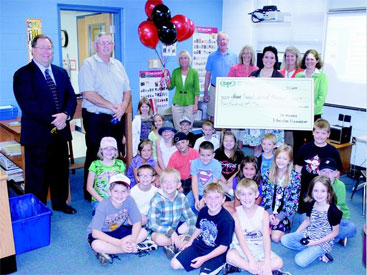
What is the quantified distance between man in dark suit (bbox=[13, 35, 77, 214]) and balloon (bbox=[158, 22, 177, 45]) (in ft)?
6.51

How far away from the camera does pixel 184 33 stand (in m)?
5.36

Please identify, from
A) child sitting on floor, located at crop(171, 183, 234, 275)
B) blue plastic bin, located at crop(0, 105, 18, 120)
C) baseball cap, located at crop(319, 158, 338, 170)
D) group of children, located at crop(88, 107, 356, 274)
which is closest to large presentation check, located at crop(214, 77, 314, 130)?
group of children, located at crop(88, 107, 356, 274)

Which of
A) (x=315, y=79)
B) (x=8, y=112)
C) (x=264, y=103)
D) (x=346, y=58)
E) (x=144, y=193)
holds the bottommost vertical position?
(x=144, y=193)

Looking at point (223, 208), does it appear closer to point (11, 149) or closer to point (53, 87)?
point (53, 87)

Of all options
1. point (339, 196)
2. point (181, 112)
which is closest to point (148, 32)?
point (181, 112)

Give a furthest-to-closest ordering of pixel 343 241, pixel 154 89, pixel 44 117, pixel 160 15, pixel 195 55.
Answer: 1. pixel 195 55
2. pixel 154 89
3. pixel 160 15
4. pixel 44 117
5. pixel 343 241

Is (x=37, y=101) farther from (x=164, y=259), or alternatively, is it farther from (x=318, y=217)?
(x=318, y=217)

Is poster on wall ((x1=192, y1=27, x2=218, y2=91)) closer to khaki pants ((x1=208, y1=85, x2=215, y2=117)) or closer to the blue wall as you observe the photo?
the blue wall

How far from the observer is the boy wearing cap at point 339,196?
313cm

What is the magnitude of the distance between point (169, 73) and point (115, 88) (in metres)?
2.26

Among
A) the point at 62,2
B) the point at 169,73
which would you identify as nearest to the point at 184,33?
the point at 169,73

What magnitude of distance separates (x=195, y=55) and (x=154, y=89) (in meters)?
0.98

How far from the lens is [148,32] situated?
5160 mm

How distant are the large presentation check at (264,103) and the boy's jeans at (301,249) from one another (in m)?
1.33
